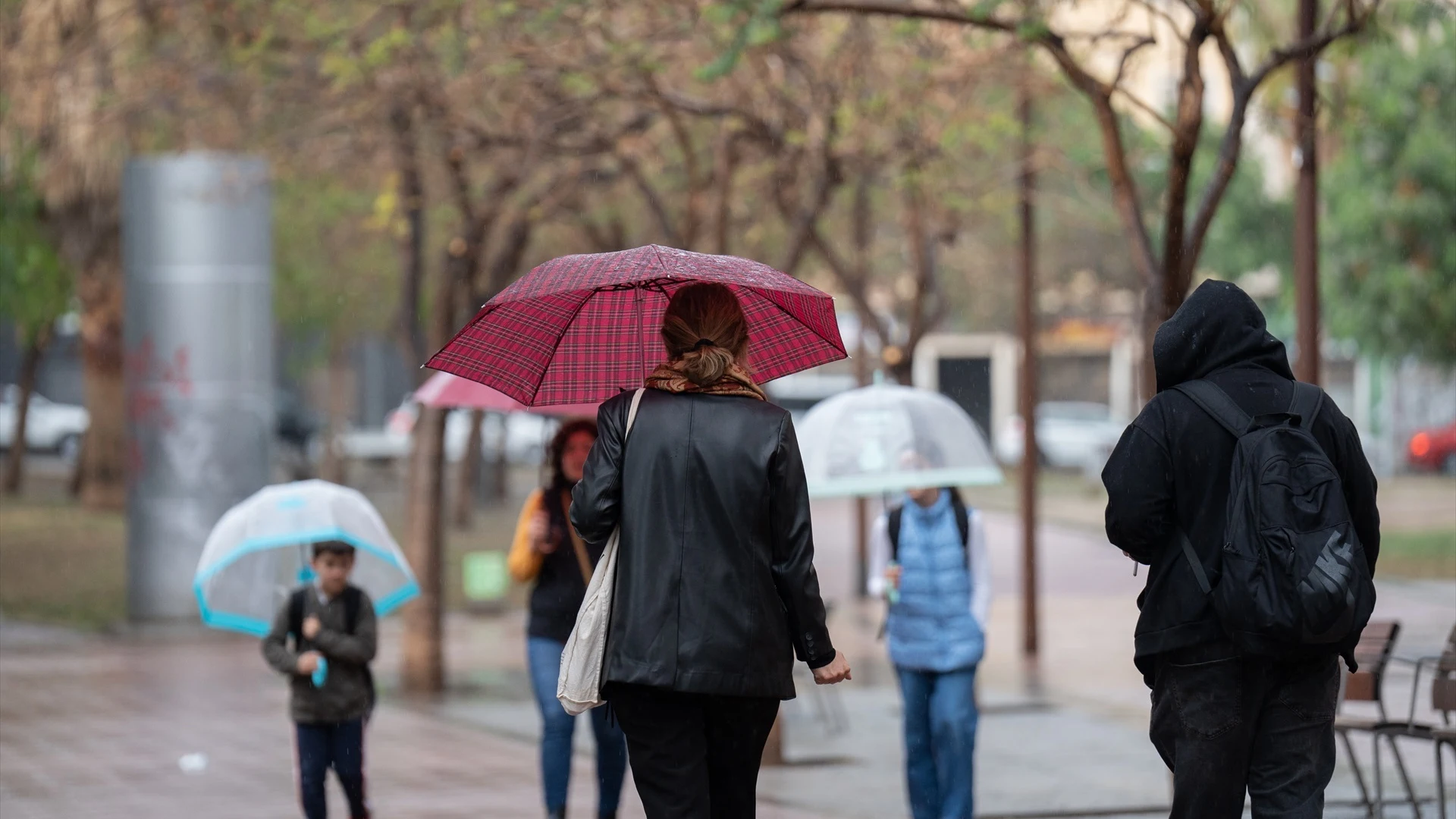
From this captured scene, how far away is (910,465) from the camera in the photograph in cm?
759

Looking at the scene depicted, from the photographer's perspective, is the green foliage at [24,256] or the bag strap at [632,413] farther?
the green foliage at [24,256]

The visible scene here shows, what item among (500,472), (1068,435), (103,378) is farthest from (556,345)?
(1068,435)

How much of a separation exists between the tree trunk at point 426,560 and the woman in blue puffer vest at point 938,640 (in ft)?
19.6

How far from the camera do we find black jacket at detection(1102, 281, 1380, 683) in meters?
4.66

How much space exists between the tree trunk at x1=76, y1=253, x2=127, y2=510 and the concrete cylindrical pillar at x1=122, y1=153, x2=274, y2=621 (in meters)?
7.81

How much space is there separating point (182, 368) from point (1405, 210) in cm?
1549

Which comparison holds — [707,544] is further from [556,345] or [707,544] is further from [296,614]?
[296,614]

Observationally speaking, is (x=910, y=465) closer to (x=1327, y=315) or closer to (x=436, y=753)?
(x=436, y=753)

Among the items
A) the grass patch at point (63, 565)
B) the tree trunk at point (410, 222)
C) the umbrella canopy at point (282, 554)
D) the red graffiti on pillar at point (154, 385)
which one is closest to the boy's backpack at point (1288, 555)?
the umbrella canopy at point (282, 554)

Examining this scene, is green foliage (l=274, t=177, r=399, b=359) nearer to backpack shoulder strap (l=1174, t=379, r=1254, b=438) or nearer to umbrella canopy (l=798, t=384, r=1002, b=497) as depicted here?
umbrella canopy (l=798, t=384, r=1002, b=497)

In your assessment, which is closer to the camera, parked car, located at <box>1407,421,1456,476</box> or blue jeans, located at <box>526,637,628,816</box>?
blue jeans, located at <box>526,637,628,816</box>

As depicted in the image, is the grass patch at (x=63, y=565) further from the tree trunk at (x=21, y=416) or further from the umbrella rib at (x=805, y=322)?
the umbrella rib at (x=805, y=322)

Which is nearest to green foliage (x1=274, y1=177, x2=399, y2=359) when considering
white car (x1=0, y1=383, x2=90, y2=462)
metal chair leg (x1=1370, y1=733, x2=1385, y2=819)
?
white car (x1=0, y1=383, x2=90, y2=462)

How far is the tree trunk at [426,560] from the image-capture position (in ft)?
42.1
